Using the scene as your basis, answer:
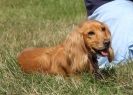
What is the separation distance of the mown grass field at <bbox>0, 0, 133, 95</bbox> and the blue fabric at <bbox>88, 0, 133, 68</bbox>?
1.03m

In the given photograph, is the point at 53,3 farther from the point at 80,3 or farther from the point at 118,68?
the point at 118,68

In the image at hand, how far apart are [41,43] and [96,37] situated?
266 centimetres

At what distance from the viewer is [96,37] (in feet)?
19.6

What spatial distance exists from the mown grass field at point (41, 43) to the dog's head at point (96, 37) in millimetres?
295

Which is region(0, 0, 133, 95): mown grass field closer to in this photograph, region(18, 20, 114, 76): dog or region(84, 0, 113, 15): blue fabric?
region(18, 20, 114, 76): dog

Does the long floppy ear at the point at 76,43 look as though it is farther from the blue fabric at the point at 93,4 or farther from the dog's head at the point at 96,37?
the blue fabric at the point at 93,4

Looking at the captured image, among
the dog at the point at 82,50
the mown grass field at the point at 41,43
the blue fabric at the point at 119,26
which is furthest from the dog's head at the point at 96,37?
the blue fabric at the point at 119,26

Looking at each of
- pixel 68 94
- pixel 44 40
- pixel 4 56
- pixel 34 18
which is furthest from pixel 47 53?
pixel 34 18

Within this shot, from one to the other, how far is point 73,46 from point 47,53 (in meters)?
0.61

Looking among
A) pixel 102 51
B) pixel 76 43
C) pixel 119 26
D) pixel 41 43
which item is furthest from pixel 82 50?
pixel 41 43

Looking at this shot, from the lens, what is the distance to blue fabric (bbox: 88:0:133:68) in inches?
288

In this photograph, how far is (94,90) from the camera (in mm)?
5488

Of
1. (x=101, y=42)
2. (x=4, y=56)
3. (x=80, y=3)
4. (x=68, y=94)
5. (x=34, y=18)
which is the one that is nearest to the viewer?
(x=68, y=94)

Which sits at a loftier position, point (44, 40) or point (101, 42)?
point (101, 42)
